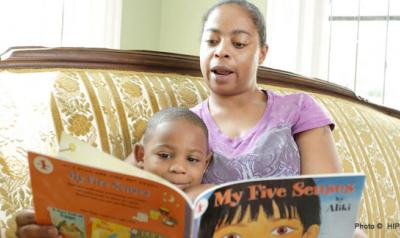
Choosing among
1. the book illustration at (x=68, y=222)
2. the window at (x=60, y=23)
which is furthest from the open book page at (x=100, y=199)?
the window at (x=60, y=23)

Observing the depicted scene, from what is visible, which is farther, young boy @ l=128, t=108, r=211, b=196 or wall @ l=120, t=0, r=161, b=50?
wall @ l=120, t=0, r=161, b=50

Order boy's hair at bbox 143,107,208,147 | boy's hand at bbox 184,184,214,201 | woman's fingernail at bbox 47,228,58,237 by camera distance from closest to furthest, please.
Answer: woman's fingernail at bbox 47,228,58,237
boy's hand at bbox 184,184,214,201
boy's hair at bbox 143,107,208,147

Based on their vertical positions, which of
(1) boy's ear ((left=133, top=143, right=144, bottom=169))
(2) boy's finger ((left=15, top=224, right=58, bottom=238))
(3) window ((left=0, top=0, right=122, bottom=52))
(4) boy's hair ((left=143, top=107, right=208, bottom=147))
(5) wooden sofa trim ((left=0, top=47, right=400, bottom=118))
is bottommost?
(2) boy's finger ((left=15, top=224, right=58, bottom=238))

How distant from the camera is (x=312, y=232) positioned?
3.48 ft

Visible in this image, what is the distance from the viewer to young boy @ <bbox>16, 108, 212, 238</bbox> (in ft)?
4.27

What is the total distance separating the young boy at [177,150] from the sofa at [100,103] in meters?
0.15

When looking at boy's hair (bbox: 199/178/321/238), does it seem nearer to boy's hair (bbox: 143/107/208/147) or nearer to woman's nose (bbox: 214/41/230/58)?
boy's hair (bbox: 143/107/208/147)

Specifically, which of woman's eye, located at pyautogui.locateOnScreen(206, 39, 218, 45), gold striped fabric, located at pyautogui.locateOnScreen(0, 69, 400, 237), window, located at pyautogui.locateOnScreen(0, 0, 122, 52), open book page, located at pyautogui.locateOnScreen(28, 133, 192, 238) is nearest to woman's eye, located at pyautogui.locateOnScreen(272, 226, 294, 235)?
open book page, located at pyautogui.locateOnScreen(28, 133, 192, 238)

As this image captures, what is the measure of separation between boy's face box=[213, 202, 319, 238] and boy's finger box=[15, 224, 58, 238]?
28cm

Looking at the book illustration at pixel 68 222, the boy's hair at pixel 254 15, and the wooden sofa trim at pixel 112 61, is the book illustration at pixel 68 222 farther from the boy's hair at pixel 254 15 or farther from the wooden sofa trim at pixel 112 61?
the boy's hair at pixel 254 15

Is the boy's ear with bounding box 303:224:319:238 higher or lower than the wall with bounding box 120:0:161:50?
lower

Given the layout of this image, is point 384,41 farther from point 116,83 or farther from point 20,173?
point 20,173

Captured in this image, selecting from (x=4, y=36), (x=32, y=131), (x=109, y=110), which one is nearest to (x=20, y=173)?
(x=32, y=131)

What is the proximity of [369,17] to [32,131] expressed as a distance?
2.23m
